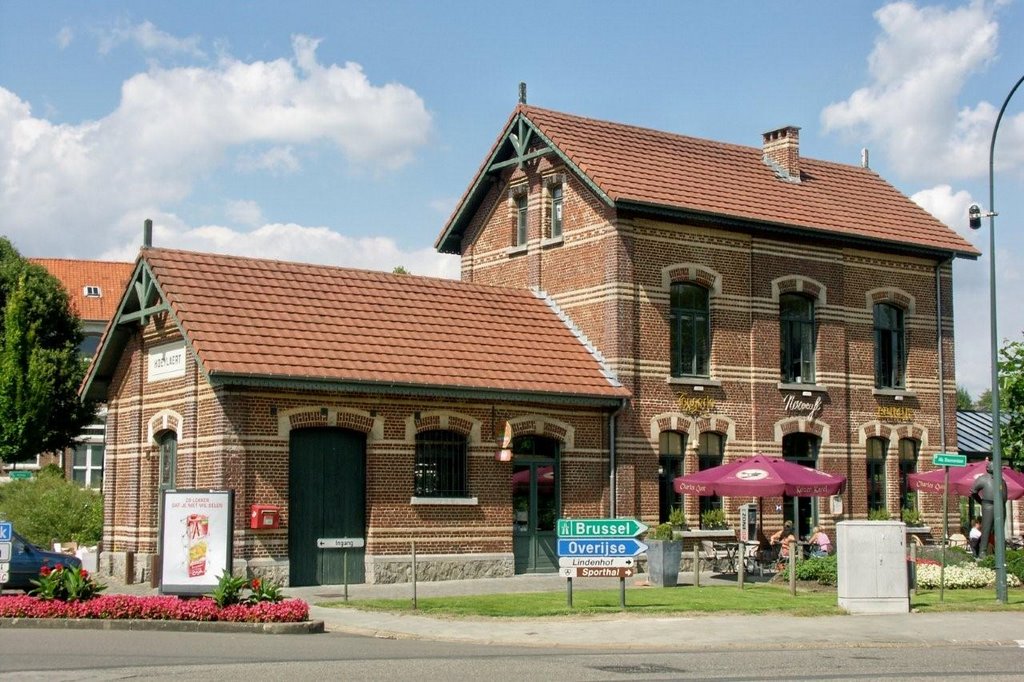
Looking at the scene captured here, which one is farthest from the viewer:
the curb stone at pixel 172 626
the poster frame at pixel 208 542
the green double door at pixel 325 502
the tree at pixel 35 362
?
the tree at pixel 35 362

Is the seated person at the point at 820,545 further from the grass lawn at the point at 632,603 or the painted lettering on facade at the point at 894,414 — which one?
the painted lettering on facade at the point at 894,414

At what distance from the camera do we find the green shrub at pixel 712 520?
30.0 meters

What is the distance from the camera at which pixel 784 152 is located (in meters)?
35.4

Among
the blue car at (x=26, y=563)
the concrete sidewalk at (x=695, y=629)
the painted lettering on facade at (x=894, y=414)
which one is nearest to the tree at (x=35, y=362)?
the blue car at (x=26, y=563)

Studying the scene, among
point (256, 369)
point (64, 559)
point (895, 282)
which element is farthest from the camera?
point (895, 282)

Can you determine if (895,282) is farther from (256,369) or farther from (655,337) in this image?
(256,369)

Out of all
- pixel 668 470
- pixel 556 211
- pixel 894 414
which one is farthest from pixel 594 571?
pixel 894 414

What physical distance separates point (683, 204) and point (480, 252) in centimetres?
631

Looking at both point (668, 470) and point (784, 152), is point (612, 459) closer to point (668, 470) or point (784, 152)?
point (668, 470)

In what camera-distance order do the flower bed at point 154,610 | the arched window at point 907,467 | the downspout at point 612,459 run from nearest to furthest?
the flower bed at point 154,610, the downspout at point 612,459, the arched window at point 907,467

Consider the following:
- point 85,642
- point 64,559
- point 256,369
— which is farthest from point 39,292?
point 85,642

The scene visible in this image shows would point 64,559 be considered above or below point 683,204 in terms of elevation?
below

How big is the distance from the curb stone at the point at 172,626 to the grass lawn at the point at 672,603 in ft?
8.55

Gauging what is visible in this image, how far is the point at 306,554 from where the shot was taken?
2528 cm
